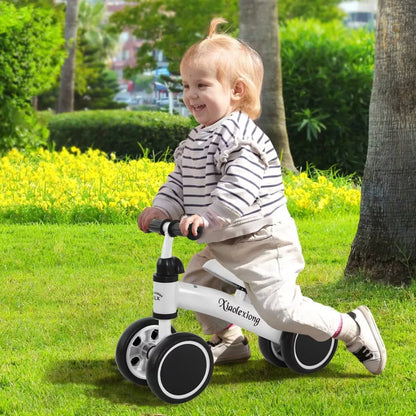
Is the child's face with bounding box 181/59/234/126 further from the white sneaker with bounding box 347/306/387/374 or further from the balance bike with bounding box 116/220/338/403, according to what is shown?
the white sneaker with bounding box 347/306/387/374

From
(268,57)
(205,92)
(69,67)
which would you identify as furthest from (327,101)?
(69,67)

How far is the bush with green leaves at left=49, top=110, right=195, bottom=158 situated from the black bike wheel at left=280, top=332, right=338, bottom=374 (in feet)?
30.3

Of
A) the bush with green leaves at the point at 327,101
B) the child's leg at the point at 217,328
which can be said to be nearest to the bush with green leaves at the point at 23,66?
the bush with green leaves at the point at 327,101

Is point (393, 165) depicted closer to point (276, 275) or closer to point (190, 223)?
→ point (276, 275)

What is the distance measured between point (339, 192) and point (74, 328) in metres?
4.42

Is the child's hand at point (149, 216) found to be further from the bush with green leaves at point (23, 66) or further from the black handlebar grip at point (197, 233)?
the bush with green leaves at point (23, 66)

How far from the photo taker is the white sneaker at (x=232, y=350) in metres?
3.88

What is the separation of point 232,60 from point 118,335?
5.71 ft

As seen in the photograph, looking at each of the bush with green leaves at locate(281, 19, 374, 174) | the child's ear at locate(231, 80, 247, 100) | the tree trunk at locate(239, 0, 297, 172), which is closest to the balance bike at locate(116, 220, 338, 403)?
the child's ear at locate(231, 80, 247, 100)

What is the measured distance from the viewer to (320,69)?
10812 millimetres

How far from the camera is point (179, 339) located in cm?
336

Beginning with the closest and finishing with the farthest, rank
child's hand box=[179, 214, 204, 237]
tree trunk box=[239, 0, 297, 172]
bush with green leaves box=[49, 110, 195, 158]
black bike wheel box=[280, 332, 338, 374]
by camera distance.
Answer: child's hand box=[179, 214, 204, 237] → black bike wheel box=[280, 332, 338, 374] → tree trunk box=[239, 0, 297, 172] → bush with green leaves box=[49, 110, 195, 158]

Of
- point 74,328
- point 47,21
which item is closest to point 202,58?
point 74,328

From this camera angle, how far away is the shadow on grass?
358cm
